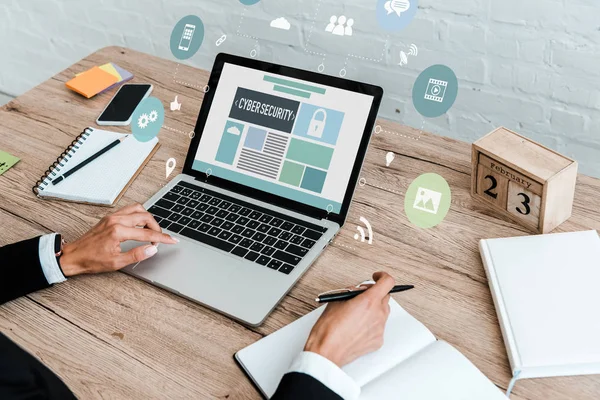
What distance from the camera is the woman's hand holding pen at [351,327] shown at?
757 mm

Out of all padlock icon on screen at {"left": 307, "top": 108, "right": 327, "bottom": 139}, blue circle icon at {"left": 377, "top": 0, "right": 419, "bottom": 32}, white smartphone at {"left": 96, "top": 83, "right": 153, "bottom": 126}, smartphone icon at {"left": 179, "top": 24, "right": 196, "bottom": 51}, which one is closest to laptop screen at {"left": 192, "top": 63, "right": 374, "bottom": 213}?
padlock icon on screen at {"left": 307, "top": 108, "right": 327, "bottom": 139}

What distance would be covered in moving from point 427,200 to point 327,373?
48cm

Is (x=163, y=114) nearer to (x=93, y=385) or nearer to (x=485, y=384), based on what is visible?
(x=93, y=385)

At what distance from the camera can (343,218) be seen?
1.01 m

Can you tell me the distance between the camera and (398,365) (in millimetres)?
768

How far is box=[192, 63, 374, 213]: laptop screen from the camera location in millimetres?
1004

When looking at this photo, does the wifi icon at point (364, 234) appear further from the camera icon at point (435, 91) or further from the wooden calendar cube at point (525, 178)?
→ the camera icon at point (435, 91)

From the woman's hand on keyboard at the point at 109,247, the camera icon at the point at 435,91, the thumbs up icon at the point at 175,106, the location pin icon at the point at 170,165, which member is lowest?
the woman's hand on keyboard at the point at 109,247

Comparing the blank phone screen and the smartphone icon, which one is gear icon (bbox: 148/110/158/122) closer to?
Answer: the blank phone screen

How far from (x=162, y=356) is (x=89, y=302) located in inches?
7.2

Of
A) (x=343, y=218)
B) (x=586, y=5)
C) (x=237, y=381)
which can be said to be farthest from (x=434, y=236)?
(x=586, y=5)

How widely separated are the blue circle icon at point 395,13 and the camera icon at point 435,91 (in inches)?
8.5

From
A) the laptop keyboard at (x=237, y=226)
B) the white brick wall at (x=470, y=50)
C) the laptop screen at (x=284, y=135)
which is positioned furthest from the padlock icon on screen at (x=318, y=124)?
the white brick wall at (x=470, y=50)

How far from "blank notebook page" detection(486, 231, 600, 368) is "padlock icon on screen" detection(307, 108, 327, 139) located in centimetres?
36
